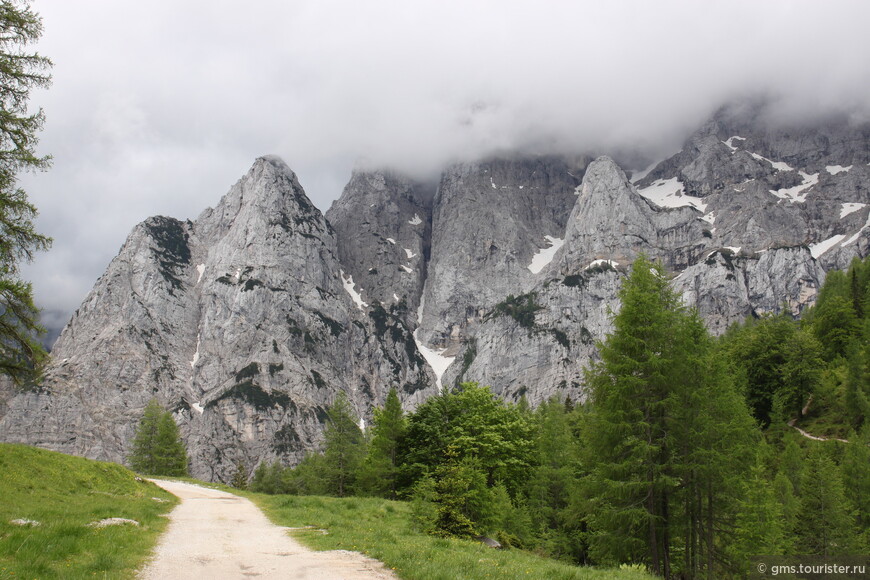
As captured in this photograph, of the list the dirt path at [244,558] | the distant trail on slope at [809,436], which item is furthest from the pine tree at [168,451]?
the distant trail on slope at [809,436]

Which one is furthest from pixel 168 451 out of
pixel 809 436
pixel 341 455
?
pixel 809 436

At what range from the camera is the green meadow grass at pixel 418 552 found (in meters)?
10.2

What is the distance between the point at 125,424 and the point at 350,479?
131 m

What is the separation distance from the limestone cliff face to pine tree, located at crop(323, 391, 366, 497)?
11063 cm

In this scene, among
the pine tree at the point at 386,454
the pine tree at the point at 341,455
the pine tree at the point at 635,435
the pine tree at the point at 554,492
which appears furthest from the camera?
the pine tree at the point at 341,455

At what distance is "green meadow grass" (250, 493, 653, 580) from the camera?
33.6 feet

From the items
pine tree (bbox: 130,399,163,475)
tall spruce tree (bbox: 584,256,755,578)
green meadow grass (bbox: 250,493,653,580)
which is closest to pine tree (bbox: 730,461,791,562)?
tall spruce tree (bbox: 584,256,755,578)

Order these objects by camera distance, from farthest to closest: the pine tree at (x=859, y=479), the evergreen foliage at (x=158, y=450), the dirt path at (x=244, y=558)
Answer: the evergreen foliage at (x=158, y=450), the pine tree at (x=859, y=479), the dirt path at (x=244, y=558)

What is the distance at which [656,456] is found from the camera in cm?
1862

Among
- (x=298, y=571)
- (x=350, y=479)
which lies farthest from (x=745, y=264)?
(x=298, y=571)

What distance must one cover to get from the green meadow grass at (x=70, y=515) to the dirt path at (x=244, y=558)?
21.0 inches

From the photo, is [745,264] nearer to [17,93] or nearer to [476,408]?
[476,408]

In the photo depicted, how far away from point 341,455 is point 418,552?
39.2m

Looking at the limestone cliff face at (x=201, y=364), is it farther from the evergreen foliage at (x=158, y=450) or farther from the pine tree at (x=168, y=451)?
the pine tree at (x=168, y=451)
